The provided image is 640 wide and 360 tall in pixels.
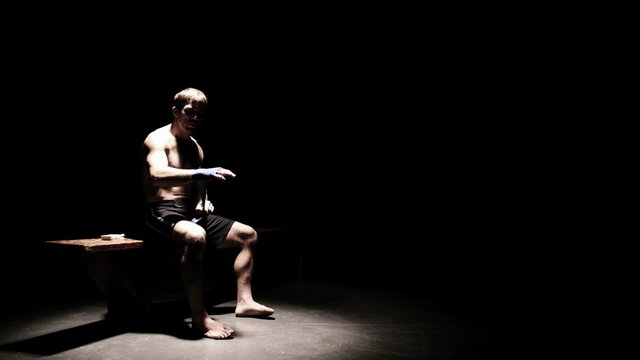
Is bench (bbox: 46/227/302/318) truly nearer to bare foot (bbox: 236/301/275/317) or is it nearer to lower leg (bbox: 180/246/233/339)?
lower leg (bbox: 180/246/233/339)

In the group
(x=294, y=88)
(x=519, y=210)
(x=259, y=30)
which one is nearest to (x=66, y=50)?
(x=259, y=30)

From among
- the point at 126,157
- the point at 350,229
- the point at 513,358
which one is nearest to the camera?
the point at 513,358

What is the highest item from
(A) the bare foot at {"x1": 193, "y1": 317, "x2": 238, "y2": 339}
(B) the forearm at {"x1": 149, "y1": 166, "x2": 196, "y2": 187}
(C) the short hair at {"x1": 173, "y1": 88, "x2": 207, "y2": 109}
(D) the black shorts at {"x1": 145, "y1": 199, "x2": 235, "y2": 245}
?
(C) the short hair at {"x1": 173, "y1": 88, "x2": 207, "y2": 109}

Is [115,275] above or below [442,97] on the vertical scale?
below

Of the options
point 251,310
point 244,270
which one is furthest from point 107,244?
point 251,310

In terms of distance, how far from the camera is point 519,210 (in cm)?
550

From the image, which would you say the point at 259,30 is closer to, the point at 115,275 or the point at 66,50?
the point at 66,50

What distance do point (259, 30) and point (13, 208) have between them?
2880 millimetres

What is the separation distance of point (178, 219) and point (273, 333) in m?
0.87

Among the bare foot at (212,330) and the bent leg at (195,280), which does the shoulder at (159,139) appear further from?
the bare foot at (212,330)

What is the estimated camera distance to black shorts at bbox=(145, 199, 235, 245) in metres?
2.92

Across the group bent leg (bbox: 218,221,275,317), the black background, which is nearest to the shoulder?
bent leg (bbox: 218,221,275,317)

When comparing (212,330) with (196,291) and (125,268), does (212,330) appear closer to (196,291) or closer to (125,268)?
(196,291)

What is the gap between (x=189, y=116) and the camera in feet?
9.77
